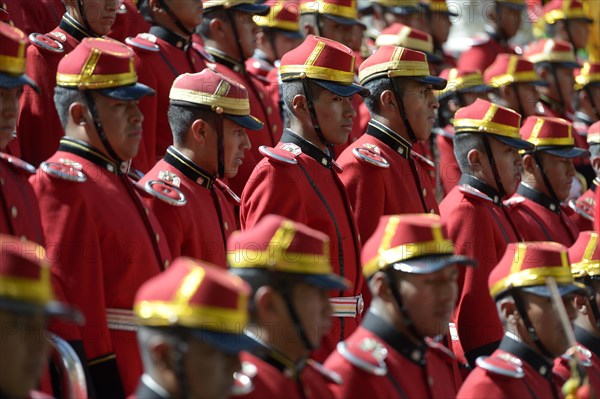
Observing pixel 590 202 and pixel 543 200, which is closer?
pixel 543 200

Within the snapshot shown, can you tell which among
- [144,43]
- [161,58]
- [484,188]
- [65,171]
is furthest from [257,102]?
[65,171]

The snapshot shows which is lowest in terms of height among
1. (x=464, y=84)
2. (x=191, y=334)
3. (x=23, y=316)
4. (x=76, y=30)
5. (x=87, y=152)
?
(x=464, y=84)

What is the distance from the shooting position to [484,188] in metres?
8.02

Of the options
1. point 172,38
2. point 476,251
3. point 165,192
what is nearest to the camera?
point 165,192

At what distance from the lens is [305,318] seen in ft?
16.2

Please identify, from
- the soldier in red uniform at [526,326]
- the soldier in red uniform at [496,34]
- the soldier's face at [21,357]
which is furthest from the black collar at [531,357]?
the soldier in red uniform at [496,34]

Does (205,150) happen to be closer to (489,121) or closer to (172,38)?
(172,38)

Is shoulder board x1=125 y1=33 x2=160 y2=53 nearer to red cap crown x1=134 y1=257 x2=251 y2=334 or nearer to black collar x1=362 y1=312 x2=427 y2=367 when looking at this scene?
black collar x1=362 y1=312 x2=427 y2=367

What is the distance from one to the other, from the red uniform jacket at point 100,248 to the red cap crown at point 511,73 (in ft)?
18.0

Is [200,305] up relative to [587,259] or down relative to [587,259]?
up

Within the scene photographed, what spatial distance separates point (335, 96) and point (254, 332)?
2481 millimetres

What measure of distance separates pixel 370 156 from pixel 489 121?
3.46 feet

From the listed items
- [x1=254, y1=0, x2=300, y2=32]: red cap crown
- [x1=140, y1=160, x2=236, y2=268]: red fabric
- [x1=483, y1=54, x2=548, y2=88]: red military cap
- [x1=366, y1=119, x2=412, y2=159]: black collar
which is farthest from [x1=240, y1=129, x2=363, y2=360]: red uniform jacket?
[x1=483, y1=54, x2=548, y2=88]: red military cap

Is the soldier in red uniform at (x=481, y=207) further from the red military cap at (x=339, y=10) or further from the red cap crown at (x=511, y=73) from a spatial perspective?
the red cap crown at (x=511, y=73)
